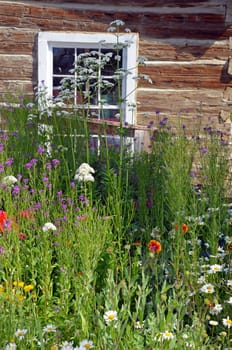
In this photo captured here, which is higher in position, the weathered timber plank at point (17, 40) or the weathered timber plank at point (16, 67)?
the weathered timber plank at point (17, 40)

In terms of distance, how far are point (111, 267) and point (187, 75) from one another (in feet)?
14.0

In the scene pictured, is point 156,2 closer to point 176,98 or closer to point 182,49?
point 182,49

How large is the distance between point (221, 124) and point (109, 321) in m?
5.16

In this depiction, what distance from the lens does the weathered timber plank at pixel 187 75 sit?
6902 millimetres

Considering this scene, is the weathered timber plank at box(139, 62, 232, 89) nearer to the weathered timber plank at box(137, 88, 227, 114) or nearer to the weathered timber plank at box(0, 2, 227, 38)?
the weathered timber plank at box(137, 88, 227, 114)

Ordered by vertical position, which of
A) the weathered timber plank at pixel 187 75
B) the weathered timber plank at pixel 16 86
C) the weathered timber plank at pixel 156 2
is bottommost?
the weathered timber plank at pixel 16 86

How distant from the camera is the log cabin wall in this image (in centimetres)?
677

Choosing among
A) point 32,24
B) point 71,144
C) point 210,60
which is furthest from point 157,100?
point 71,144

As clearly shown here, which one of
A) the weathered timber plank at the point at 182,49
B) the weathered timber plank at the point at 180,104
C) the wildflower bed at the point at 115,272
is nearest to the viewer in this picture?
the wildflower bed at the point at 115,272

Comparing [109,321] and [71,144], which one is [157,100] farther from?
[109,321]

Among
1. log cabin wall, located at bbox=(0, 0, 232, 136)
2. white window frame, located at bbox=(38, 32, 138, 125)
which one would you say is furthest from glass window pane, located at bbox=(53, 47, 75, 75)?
log cabin wall, located at bbox=(0, 0, 232, 136)

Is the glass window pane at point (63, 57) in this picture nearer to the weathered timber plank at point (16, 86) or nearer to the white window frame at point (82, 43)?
the white window frame at point (82, 43)

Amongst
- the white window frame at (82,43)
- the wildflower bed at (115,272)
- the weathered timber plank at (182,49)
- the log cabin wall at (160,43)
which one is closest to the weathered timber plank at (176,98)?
the log cabin wall at (160,43)

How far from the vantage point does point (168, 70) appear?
6.91 meters
